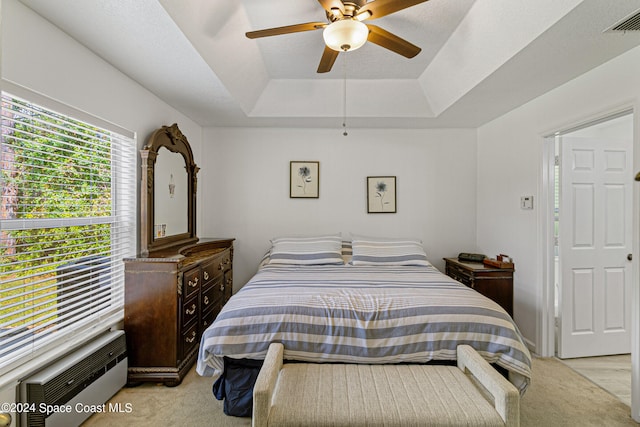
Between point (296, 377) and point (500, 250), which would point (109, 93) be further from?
point (500, 250)

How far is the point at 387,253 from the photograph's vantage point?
336 centimetres

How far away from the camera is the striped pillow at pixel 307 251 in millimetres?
3318

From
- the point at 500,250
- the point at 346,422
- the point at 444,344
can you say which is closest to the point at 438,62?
the point at 500,250

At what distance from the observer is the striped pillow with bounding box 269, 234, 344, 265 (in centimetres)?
332

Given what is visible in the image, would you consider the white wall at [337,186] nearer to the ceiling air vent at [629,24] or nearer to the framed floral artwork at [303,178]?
the framed floral artwork at [303,178]

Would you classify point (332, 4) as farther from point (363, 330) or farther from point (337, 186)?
point (337, 186)

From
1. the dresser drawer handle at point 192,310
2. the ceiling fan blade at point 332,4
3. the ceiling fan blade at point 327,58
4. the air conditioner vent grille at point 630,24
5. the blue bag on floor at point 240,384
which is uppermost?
the ceiling fan blade at point 332,4

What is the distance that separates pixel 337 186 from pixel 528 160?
2.03m

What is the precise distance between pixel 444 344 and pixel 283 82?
2869mm

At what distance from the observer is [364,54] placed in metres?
2.84

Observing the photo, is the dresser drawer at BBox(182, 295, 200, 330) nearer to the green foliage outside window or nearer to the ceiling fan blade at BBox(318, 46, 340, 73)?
the green foliage outside window

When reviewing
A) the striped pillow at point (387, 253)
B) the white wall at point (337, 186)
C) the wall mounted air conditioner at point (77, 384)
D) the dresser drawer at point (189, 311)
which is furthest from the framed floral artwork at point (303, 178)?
the wall mounted air conditioner at point (77, 384)

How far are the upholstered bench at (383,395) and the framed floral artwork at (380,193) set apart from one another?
2.25 metres

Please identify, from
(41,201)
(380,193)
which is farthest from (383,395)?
(380,193)
